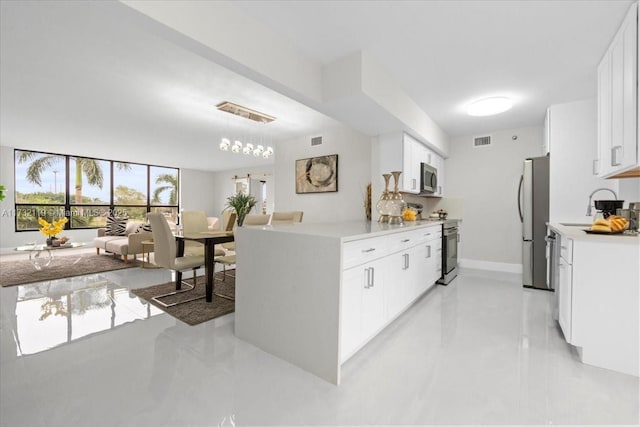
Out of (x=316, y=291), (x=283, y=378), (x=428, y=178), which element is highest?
(x=428, y=178)

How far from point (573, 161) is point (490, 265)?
2.13 m

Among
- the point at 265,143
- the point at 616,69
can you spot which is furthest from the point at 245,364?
the point at 265,143

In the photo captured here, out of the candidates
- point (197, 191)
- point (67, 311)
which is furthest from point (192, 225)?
point (197, 191)

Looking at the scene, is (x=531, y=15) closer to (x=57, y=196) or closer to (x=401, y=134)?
(x=401, y=134)

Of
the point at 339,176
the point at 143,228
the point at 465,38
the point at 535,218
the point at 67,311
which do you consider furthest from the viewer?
the point at 143,228

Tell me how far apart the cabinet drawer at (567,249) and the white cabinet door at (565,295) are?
0.03m

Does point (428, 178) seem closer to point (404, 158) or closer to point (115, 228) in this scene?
point (404, 158)

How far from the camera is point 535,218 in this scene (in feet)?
12.0

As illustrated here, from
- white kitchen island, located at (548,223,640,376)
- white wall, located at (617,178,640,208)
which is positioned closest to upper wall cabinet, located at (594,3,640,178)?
white kitchen island, located at (548,223,640,376)

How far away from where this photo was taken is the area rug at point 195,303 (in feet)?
8.81

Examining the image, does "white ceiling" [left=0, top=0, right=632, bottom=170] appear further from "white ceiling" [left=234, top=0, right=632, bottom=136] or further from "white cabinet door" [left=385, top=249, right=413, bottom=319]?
"white cabinet door" [left=385, top=249, right=413, bottom=319]

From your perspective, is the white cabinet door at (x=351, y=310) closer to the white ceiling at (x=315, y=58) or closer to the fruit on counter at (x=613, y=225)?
the fruit on counter at (x=613, y=225)

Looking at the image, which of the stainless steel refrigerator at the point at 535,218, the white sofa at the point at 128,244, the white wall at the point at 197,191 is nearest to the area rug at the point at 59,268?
the white sofa at the point at 128,244

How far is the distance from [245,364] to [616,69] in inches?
136
